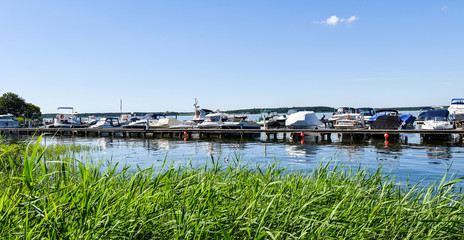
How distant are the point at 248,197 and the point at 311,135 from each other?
30014 millimetres

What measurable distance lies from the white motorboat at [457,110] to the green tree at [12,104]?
79.4 m

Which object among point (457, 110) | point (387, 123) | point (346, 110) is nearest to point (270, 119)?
point (346, 110)

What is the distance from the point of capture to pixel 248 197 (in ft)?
16.2

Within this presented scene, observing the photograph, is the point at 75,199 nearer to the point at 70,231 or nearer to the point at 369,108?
the point at 70,231

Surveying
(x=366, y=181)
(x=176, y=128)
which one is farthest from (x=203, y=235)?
(x=176, y=128)

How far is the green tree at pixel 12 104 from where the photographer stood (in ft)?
230

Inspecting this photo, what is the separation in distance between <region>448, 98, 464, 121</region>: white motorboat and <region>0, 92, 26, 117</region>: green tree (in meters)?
79.4

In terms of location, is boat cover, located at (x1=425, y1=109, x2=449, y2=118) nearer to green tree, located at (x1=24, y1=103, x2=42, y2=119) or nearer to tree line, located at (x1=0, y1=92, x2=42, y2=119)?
tree line, located at (x1=0, y1=92, x2=42, y2=119)

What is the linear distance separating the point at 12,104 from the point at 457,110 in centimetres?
8052

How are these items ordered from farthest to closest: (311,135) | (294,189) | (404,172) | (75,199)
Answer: (311,135)
(404,172)
(294,189)
(75,199)

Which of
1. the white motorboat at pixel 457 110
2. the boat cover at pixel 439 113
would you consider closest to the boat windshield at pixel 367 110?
the white motorboat at pixel 457 110

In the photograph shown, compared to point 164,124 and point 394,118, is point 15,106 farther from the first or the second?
point 394,118

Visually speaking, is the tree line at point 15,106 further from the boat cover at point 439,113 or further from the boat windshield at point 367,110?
the boat cover at point 439,113

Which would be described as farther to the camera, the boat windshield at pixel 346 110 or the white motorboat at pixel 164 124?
the boat windshield at pixel 346 110
